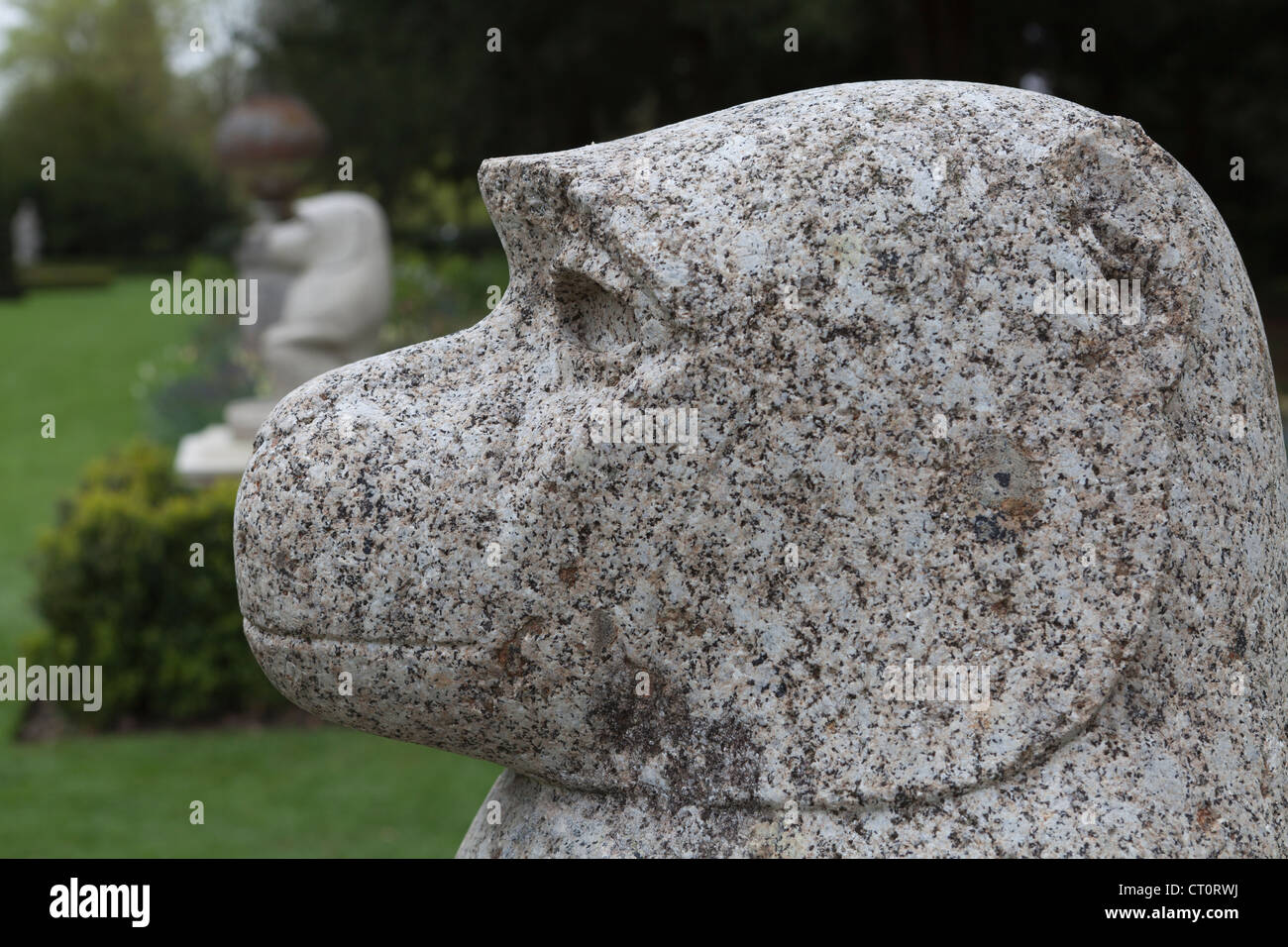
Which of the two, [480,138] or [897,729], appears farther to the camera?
[480,138]

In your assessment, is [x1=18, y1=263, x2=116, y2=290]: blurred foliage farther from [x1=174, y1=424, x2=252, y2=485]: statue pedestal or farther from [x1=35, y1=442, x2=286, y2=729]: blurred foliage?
[x1=35, y1=442, x2=286, y2=729]: blurred foliage

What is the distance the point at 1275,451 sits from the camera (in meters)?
1.88

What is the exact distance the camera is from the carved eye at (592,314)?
5.80 ft

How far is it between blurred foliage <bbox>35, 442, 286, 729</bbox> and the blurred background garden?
1cm

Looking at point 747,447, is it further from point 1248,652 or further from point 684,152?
point 1248,652

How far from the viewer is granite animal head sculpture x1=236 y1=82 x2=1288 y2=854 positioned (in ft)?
5.52

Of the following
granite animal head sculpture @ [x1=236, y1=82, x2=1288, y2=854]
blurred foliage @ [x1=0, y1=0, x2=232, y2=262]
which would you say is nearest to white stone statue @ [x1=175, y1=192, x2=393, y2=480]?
granite animal head sculpture @ [x1=236, y1=82, x2=1288, y2=854]

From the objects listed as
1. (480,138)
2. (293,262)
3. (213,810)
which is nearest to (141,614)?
(213,810)

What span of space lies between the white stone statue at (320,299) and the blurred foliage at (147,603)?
1.00 metres

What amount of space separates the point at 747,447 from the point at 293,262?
7.23m

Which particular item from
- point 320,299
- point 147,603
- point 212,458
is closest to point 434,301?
point 320,299

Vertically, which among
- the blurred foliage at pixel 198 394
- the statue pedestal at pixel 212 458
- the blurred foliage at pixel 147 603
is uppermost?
the blurred foliage at pixel 198 394

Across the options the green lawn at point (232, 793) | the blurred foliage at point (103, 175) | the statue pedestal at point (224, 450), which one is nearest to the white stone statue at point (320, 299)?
the statue pedestal at point (224, 450)

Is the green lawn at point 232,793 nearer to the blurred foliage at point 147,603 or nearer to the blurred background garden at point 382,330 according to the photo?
the blurred background garden at point 382,330
